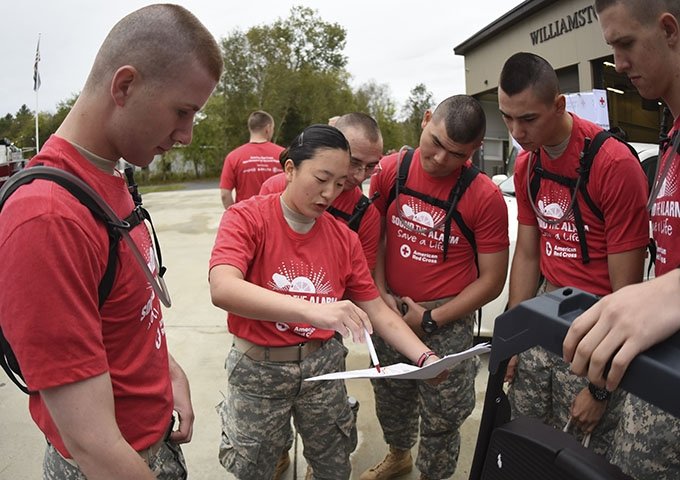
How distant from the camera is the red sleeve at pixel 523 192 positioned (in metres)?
2.52

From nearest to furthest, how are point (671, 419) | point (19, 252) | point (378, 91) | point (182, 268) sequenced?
point (19, 252)
point (671, 419)
point (182, 268)
point (378, 91)

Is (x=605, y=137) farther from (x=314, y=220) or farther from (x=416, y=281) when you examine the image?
(x=314, y=220)

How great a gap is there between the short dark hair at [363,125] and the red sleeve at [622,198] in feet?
3.34

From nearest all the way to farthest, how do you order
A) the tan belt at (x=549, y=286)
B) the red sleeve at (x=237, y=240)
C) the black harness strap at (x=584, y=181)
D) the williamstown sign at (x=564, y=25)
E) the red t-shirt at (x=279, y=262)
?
the red sleeve at (x=237, y=240) < the red t-shirt at (x=279, y=262) < the black harness strap at (x=584, y=181) < the tan belt at (x=549, y=286) < the williamstown sign at (x=564, y=25)

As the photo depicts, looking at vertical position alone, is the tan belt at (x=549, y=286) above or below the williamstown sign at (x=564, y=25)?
below

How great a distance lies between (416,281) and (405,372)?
1143 millimetres

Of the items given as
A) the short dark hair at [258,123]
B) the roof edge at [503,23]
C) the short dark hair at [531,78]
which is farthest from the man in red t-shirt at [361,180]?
the roof edge at [503,23]

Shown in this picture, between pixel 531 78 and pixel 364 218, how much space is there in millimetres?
970

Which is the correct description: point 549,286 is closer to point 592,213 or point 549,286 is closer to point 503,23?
point 592,213

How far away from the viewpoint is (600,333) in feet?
2.56

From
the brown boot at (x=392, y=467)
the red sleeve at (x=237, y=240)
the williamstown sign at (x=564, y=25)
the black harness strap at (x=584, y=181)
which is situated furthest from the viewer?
the williamstown sign at (x=564, y=25)

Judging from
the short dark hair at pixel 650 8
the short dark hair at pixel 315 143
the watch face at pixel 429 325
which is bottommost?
the watch face at pixel 429 325

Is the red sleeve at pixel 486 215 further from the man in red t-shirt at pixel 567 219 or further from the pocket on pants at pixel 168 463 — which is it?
the pocket on pants at pixel 168 463

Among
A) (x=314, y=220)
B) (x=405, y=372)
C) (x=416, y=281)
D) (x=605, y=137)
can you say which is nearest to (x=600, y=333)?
(x=405, y=372)
